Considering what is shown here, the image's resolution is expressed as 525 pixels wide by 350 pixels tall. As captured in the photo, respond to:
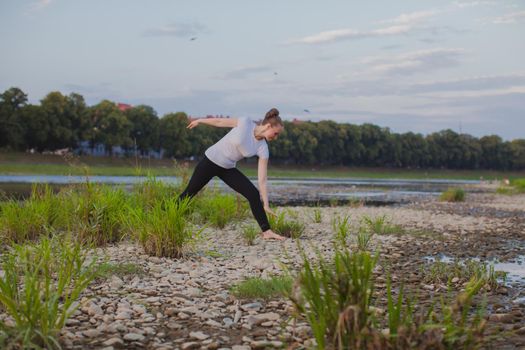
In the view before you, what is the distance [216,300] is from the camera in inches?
227

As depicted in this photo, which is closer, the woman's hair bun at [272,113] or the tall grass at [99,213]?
the tall grass at [99,213]

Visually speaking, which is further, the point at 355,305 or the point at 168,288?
the point at 168,288

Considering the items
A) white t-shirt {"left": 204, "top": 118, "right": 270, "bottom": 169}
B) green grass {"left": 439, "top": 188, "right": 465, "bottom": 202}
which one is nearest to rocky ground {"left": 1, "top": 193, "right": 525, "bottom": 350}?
white t-shirt {"left": 204, "top": 118, "right": 270, "bottom": 169}

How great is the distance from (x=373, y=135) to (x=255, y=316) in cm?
11168

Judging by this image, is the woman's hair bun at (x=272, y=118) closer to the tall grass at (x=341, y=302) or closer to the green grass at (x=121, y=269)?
the green grass at (x=121, y=269)

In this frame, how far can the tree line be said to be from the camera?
6350 cm

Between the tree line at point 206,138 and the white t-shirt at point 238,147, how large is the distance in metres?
29.0

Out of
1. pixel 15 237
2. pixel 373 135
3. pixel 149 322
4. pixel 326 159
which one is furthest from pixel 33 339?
pixel 373 135

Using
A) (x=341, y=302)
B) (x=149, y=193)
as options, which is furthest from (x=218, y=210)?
(x=341, y=302)

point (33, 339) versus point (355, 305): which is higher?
point (355, 305)

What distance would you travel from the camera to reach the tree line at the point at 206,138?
2500 inches

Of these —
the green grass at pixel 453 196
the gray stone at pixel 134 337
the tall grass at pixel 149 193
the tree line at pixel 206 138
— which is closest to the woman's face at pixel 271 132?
the tall grass at pixel 149 193

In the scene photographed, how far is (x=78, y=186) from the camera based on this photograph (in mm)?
9461

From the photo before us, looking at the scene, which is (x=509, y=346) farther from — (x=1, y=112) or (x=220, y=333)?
(x=1, y=112)
